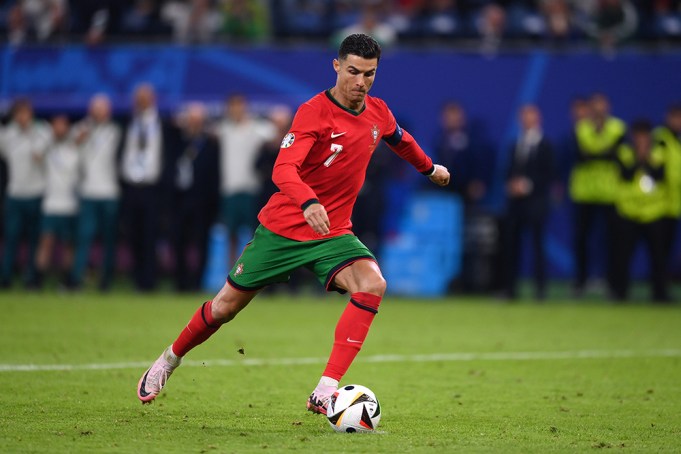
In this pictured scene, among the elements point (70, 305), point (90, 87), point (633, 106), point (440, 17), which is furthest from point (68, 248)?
point (633, 106)

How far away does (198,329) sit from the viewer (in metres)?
7.34

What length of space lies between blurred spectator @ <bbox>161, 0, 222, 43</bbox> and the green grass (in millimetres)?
6139

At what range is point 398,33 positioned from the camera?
63.7 feet

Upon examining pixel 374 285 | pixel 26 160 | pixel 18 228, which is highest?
pixel 374 285

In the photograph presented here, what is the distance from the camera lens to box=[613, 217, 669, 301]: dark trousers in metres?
16.6

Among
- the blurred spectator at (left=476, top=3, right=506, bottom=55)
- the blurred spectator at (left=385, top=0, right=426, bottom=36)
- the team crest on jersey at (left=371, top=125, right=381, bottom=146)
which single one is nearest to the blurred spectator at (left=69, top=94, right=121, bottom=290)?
the blurred spectator at (left=385, top=0, right=426, bottom=36)

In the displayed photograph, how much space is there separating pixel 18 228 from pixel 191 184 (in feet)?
8.37

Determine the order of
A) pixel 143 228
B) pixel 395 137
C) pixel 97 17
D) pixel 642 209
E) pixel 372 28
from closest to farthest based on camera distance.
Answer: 1. pixel 395 137
2. pixel 642 209
3. pixel 143 228
4. pixel 372 28
5. pixel 97 17

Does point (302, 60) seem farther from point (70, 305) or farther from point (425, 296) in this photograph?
point (70, 305)

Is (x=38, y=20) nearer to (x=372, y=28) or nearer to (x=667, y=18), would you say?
(x=372, y=28)

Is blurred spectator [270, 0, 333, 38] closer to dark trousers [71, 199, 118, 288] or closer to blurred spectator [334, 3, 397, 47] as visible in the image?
blurred spectator [334, 3, 397, 47]

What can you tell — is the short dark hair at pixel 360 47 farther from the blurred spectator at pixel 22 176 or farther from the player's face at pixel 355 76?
the blurred spectator at pixel 22 176

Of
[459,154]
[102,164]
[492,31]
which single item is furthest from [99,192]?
[492,31]

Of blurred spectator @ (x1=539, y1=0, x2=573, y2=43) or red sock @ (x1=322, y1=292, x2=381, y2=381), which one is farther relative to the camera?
blurred spectator @ (x1=539, y1=0, x2=573, y2=43)
